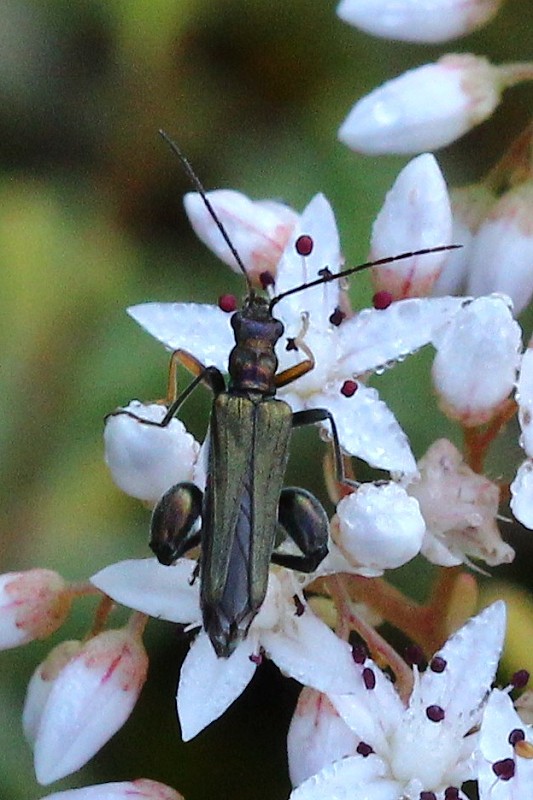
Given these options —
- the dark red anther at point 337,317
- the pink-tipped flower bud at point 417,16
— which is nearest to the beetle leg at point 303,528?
the dark red anther at point 337,317

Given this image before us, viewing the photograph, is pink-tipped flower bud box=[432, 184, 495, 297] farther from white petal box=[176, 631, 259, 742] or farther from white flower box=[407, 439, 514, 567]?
white petal box=[176, 631, 259, 742]

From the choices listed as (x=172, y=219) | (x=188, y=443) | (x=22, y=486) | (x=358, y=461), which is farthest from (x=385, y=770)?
(x=172, y=219)

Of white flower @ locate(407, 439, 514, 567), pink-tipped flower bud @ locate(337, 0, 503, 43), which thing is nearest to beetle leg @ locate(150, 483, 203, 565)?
white flower @ locate(407, 439, 514, 567)

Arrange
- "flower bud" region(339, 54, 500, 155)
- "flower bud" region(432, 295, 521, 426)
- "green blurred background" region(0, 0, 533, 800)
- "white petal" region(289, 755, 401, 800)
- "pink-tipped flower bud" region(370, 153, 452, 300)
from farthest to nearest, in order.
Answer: "green blurred background" region(0, 0, 533, 800), "flower bud" region(339, 54, 500, 155), "pink-tipped flower bud" region(370, 153, 452, 300), "flower bud" region(432, 295, 521, 426), "white petal" region(289, 755, 401, 800)

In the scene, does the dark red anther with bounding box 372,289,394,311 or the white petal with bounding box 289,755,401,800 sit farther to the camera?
the dark red anther with bounding box 372,289,394,311

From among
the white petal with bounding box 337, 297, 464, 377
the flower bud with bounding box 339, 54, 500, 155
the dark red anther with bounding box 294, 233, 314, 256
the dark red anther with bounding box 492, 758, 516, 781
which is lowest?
the dark red anther with bounding box 492, 758, 516, 781

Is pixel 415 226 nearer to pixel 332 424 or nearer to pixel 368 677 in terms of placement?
pixel 332 424

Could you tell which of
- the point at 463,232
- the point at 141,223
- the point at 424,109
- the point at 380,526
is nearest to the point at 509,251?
the point at 463,232
